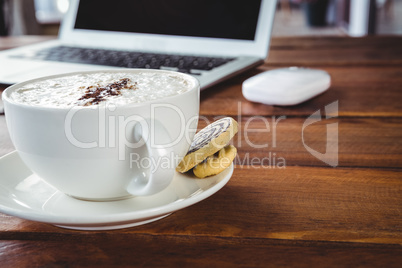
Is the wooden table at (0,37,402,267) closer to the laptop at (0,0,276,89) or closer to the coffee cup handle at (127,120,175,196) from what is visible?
the coffee cup handle at (127,120,175,196)

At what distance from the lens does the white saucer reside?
0.29 metres

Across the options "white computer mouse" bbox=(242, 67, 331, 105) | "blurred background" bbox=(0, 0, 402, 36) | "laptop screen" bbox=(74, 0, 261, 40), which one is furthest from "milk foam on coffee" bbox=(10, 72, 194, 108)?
"blurred background" bbox=(0, 0, 402, 36)

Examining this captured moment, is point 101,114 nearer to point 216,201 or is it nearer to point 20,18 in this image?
point 216,201

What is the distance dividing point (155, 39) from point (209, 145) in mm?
604

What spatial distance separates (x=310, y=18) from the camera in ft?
21.7

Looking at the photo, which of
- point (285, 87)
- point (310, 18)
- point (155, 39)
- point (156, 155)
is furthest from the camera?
point (310, 18)

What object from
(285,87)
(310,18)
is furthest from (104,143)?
(310,18)

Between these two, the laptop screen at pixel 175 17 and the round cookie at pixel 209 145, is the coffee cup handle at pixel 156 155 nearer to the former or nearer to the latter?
the round cookie at pixel 209 145

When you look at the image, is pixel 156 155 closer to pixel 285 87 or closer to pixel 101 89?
pixel 101 89

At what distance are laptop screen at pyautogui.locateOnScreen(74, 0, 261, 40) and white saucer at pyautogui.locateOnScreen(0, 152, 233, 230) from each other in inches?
21.9

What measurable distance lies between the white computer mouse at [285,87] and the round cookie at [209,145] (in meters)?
0.23

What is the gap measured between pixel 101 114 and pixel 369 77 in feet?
1.95

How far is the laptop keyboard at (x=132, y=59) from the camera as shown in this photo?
2.46 ft

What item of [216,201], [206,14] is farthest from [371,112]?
[206,14]
